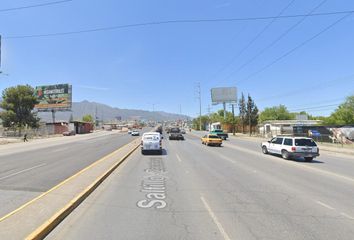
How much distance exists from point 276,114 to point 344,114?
53.6 meters

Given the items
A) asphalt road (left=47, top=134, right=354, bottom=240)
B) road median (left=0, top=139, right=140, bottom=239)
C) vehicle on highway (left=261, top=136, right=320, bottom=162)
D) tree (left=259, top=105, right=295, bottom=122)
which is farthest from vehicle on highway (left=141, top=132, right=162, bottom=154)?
tree (left=259, top=105, right=295, bottom=122)

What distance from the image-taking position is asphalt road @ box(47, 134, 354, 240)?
6.04 metres

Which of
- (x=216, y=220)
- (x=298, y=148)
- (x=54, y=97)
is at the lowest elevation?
(x=216, y=220)

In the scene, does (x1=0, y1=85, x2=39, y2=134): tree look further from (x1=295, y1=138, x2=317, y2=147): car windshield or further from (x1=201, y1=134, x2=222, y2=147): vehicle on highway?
(x1=295, y1=138, x2=317, y2=147): car windshield

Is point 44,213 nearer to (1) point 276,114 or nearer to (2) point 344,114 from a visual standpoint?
(2) point 344,114

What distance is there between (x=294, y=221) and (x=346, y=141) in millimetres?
36527

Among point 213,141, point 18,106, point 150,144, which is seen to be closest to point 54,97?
point 18,106

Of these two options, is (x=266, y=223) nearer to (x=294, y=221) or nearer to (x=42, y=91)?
(x=294, y=221)

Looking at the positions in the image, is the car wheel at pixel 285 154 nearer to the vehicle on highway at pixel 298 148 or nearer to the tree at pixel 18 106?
the vehicle on highway at pixel 298 148

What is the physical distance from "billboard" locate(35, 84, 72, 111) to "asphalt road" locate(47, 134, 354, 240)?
250 feet

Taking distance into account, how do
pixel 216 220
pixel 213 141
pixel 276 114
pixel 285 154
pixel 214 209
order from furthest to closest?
pixel 276 114 → pixel 213 141 → pixel 285 154 → pixel 214 209 → pixel 216 220

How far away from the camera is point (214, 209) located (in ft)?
25.5

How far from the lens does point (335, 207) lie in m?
8.15

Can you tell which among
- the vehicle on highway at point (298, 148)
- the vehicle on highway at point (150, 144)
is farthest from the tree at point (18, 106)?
the vehicle on highway at point (298, 148)
